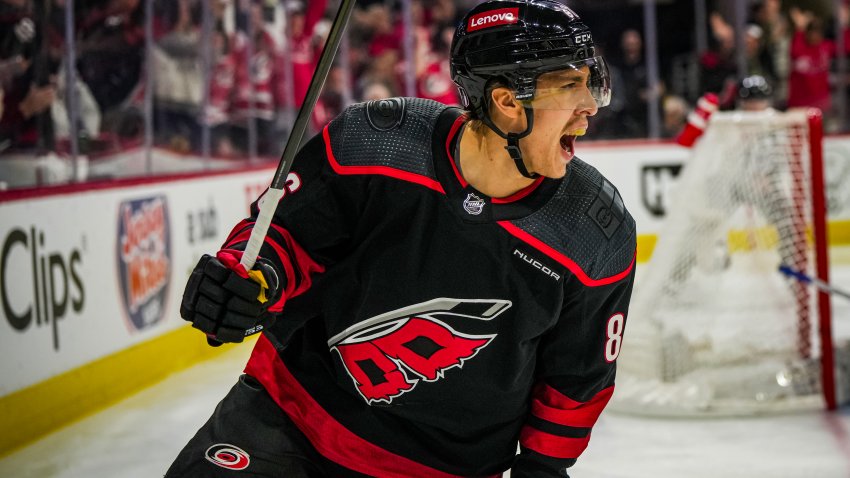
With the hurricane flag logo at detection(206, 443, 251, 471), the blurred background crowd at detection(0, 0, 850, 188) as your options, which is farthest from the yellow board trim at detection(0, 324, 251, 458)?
the hurricane flag logo at detection(206, 443, 251, 471)

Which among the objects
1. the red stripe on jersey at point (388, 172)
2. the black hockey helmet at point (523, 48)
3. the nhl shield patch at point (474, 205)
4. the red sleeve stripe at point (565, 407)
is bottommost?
the red sleeve stripe at point (565, 407)

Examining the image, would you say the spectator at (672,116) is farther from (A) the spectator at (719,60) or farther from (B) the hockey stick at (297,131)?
(B) the hockey stick at (297,131)

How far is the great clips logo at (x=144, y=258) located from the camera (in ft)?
13.9

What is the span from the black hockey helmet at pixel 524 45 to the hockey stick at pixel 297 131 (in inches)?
9.9

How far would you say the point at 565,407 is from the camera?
1693 millimetres

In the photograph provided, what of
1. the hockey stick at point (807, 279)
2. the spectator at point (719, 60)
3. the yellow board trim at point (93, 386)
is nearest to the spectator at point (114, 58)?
the yellow board trim at point (93, 386)

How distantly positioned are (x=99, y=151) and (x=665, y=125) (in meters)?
4.62

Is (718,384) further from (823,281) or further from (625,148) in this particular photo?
(625,148)

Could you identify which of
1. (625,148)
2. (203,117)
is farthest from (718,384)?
(625,148)

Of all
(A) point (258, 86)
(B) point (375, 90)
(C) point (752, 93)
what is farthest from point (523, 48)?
(B) point (375, 90)

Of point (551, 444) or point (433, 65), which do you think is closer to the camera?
point (551, 444)

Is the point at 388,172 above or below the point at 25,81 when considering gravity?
above

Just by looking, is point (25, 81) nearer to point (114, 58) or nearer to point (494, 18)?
point (114, 58)

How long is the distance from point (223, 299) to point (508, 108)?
506 millimetres
